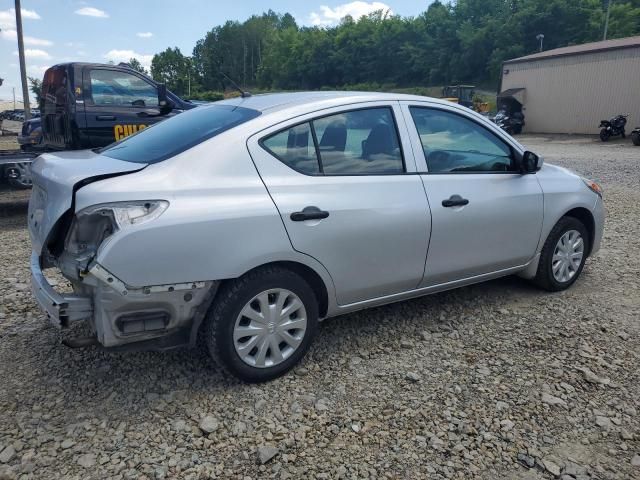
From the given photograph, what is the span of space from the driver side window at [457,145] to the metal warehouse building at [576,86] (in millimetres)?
23456

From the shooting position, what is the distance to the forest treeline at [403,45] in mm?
62250

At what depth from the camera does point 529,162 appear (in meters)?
4.04

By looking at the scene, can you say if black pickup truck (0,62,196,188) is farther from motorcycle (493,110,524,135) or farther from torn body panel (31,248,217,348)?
motorcycle (493,110,524,135)

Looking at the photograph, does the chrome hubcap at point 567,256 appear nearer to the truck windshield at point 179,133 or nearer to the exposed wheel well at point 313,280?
the exposed wheel well at point 313,280

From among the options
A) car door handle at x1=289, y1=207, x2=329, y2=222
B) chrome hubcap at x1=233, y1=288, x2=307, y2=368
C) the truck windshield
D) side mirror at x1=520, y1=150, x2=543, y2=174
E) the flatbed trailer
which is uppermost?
the truck windshield

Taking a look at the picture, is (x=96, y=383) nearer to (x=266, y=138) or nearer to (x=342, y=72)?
(x=266, y=138)

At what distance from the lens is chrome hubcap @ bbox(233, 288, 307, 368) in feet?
9.69

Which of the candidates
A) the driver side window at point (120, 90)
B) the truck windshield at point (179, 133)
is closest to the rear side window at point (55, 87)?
the driver side window at point (120, 90)

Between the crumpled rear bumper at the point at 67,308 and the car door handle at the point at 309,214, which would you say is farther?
the car door handle at the point at 309,214

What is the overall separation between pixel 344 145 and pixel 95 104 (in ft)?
A: 18.5

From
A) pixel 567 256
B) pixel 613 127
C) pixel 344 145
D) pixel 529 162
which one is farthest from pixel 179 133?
pixel 613 127

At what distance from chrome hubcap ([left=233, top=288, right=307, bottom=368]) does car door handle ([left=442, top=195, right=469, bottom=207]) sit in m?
1.24

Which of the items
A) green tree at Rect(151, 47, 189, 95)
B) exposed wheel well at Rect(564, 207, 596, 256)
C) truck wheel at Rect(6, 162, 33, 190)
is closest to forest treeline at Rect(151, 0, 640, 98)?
green tree at Rect(151, 47, 189, 95)

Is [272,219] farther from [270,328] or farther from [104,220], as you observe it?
[104,220]
